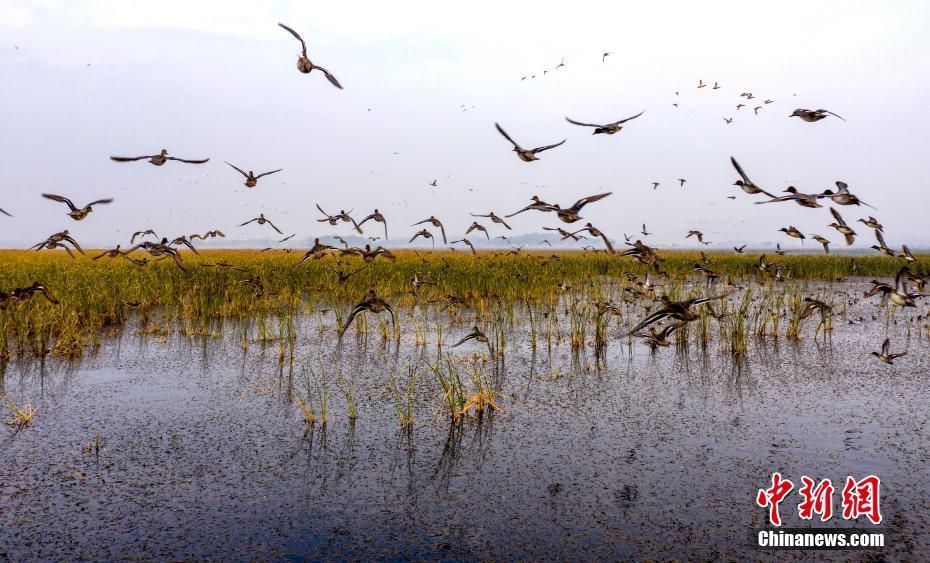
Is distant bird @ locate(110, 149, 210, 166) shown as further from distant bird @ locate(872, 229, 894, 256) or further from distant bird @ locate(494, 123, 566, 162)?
distant bird @ locate(872, 229, 894, 256)

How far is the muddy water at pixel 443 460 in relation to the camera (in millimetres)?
3717

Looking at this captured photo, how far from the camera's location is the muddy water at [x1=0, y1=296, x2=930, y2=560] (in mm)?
3717

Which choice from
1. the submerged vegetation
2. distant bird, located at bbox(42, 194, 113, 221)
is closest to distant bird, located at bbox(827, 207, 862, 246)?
the submerged vegetation

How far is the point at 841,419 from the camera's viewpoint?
600cm

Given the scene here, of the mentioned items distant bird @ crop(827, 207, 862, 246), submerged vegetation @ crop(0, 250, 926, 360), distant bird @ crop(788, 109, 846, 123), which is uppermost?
distant bird @ crop(788, 109, 846, 123)

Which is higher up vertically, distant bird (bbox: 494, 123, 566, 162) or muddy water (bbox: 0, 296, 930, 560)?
distant bird (bbox: 494, 123, 566, 162)

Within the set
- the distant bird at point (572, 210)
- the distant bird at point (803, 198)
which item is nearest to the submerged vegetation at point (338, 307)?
the distant bird at point (572, 210)

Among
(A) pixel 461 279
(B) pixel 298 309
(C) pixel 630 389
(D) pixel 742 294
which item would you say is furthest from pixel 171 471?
(D) pixel 742 294

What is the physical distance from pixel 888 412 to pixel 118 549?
6998mm

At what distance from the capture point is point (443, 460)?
196 inches

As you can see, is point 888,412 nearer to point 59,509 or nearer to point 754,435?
point 754,435

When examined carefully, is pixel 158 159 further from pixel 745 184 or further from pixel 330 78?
pixel 745 184

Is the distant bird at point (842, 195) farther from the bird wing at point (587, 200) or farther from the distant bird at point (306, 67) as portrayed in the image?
the distant bird at point (306, 67)

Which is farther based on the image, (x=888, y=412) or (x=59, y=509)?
(x=888, y=412)
